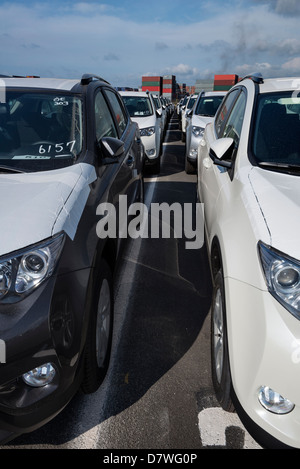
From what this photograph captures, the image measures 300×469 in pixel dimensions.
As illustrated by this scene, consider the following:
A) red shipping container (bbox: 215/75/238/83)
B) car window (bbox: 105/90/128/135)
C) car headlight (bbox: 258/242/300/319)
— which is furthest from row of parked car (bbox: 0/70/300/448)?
red shipping container (bbox: 215/75/238/83)

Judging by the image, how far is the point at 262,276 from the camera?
151 centimetres

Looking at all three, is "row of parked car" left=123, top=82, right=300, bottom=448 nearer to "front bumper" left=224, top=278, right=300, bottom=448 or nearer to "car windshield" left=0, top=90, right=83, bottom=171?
"front bumper" left=224, top=278, right=300, bottom=448

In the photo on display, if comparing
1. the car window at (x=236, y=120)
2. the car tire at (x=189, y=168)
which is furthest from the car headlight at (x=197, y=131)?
the car window at (x=236, y=120)

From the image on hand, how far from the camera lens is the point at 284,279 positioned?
57.3 inches

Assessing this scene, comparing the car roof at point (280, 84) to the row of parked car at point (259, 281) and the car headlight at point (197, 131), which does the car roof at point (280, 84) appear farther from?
the car headlight at point (197, 131)

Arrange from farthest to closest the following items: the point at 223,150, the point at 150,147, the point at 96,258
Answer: the point at 150,147 < the point at 223,150 < the point at 96,258

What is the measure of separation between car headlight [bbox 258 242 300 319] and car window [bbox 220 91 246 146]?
140 cm

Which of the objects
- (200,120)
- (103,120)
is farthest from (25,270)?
(200,120)

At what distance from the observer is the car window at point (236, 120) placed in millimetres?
2746

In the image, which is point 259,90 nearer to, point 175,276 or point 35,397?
point 175,276

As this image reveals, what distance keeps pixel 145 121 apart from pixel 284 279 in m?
6.66

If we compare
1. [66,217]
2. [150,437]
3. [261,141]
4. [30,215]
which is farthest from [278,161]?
[150,437]

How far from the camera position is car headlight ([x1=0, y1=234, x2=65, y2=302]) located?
1.49m

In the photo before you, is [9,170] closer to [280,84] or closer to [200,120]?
[280,84]
